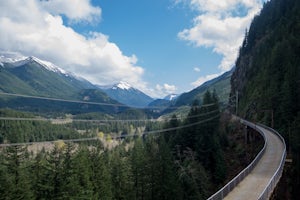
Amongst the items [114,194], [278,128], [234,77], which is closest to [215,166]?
[278,128]

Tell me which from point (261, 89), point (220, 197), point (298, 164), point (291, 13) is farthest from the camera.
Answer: point (291, 13)

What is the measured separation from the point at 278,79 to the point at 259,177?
6319 centimetres

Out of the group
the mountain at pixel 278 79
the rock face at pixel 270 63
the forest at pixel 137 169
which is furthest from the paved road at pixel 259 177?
the rock face at pixel 270 63

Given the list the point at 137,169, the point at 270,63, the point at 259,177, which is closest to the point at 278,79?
the point at 270,63

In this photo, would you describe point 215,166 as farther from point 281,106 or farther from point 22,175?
point 22,175

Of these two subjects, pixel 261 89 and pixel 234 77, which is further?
pixel 234 77

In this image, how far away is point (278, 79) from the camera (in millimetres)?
93062

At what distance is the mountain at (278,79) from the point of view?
194 feet

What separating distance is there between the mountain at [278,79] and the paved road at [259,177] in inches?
99.7

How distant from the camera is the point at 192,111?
96062 millimetres

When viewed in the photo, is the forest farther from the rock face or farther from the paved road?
the paved road

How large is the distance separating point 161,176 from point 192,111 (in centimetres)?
3249

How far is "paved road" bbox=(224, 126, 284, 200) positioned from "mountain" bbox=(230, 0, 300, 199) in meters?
2.53

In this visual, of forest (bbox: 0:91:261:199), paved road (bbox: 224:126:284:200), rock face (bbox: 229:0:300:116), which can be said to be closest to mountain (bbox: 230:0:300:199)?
rock face (bbox: 229:0:300:116)
